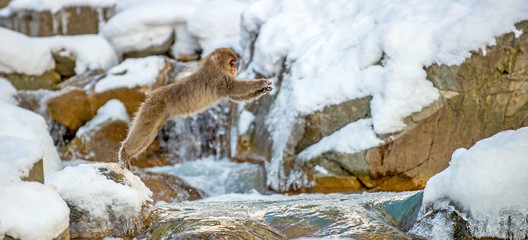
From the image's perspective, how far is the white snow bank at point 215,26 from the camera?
39.6 ft

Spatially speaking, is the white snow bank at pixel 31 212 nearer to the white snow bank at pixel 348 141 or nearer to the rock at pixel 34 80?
the white snow bank at pixel 348 141

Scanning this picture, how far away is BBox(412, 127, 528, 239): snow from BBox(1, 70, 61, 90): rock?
31.9 feet

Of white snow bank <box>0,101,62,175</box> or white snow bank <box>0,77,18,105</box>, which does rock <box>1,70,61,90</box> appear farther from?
white snow bank <box>0,101,62,175</box>

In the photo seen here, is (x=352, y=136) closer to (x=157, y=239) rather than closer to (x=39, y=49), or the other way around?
(x=157, y=239)

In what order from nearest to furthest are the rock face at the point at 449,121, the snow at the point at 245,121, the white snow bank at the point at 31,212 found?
the white snow bank at the point at 31,212
the rock face at the point at 449,121
the snow at the point at 245,121

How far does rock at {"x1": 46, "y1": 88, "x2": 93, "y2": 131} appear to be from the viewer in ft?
31.9

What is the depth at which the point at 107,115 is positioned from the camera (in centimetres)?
951

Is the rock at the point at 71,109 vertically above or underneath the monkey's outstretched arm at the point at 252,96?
underneath

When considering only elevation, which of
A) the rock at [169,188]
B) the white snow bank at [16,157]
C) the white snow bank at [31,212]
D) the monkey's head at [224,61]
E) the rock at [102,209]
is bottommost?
the rock at [169,188]

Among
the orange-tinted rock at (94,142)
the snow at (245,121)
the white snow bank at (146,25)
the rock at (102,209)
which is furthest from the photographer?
the white snow bank at (146,25)

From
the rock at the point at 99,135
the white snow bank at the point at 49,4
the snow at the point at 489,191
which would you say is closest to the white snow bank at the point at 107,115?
the rock at the point at 99,135

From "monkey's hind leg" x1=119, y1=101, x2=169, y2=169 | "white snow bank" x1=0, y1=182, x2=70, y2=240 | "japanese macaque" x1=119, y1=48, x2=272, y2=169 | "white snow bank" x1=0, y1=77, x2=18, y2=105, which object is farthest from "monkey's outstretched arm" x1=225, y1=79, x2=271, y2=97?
"white snow bank" x1=0, y1=77, x2=18, y2=105

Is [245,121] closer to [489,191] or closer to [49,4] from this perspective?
[489,191]

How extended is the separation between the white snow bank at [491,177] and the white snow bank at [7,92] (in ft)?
28.2
